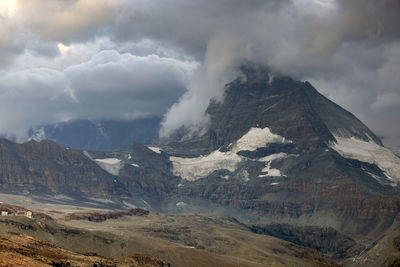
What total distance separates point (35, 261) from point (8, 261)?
17.8 m

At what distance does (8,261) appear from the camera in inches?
7013

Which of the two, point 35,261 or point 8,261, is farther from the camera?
point 35,261

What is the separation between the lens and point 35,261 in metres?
195
